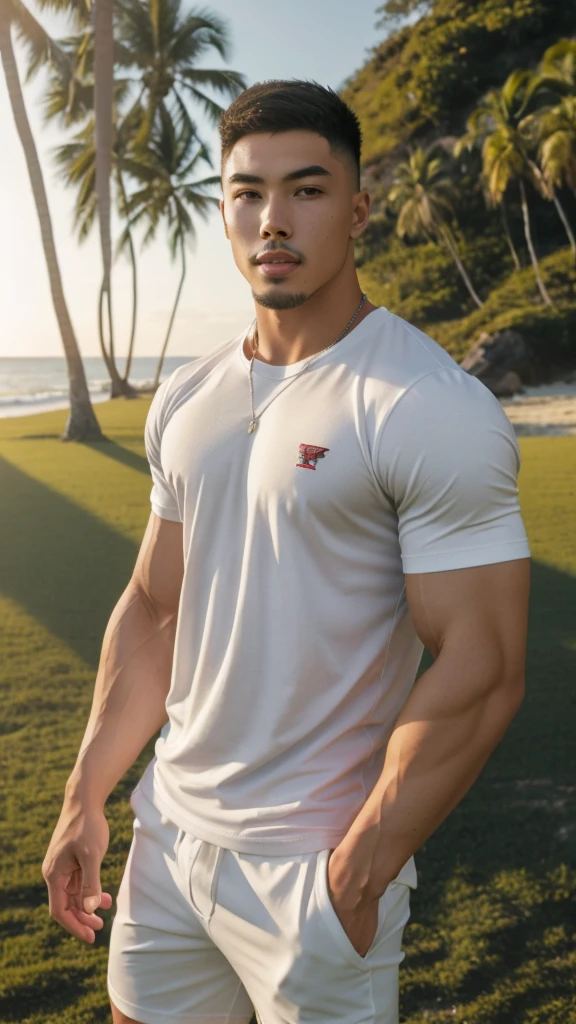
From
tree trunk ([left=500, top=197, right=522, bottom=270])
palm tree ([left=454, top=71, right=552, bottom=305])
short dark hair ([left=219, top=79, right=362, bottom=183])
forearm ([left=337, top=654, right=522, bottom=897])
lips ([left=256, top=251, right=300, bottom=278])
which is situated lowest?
tree trunk ([left=500, top=197, right=522, bottom=270])

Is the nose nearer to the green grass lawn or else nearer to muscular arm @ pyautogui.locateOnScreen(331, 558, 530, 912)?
muscular arm @ pyautogui.locateOnScreen(331, 558, 530, 912)

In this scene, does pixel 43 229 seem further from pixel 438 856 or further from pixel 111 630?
pixel 111 630

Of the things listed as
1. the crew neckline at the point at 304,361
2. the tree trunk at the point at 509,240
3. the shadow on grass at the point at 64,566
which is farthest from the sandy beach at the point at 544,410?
the crew neckline at the point at 304,361

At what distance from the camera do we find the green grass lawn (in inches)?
95.0

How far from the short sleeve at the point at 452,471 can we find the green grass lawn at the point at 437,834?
1719mm

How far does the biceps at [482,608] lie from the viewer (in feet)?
3.29

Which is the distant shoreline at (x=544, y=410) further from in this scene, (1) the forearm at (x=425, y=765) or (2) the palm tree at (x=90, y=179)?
(1) the forearm at (x=425, y=765)

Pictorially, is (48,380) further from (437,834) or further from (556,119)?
(437,834)

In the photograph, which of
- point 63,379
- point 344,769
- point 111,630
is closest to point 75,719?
point 111,630

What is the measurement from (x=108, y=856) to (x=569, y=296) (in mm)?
17677

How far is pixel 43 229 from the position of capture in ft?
39.1

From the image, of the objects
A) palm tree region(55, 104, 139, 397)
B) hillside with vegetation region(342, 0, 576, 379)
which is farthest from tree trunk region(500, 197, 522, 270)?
palm tree region(55, 104, 139, 397)

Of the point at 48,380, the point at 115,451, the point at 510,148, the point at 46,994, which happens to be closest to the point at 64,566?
the point at 46,994

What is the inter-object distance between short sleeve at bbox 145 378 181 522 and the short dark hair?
1.10 feet
